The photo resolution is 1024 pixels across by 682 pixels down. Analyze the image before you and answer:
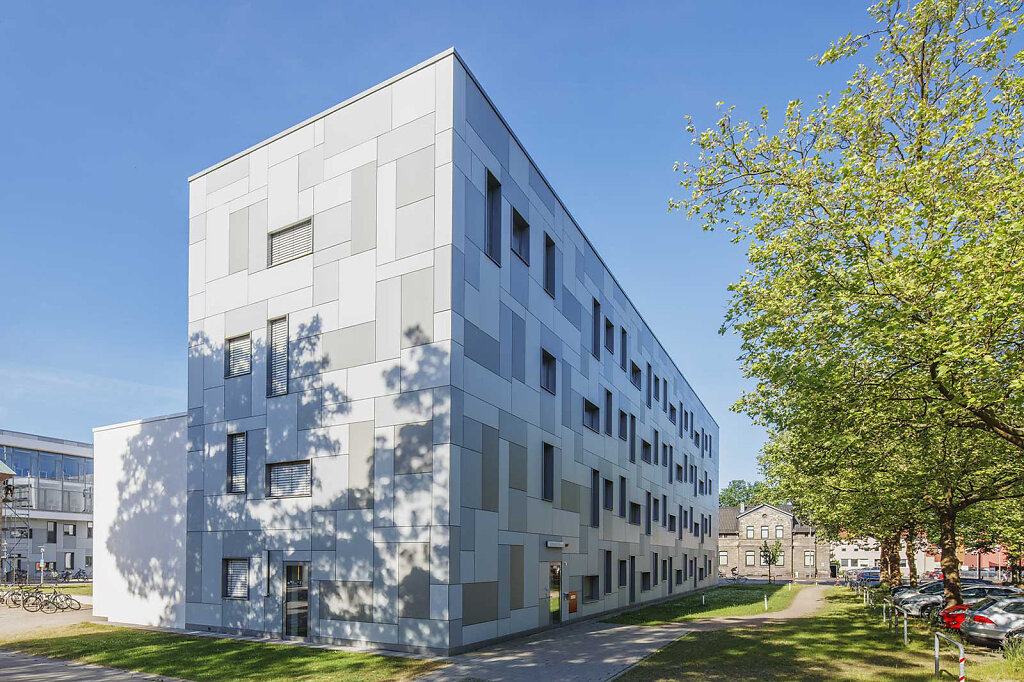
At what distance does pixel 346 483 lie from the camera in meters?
19.4

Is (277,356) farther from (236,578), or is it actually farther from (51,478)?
(51,478)

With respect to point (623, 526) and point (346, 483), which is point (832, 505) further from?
point (346, 483)

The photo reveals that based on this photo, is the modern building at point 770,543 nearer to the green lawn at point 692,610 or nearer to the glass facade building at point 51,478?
the green lawn at point 692,610

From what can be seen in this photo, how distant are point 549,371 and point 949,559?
50.5ft

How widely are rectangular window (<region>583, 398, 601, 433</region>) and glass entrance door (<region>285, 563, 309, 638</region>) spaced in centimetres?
1245

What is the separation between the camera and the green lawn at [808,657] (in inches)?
606

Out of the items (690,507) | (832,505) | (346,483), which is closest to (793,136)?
(346,483)

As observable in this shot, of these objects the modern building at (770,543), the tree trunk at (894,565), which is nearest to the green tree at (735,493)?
the modern building at (770,543)

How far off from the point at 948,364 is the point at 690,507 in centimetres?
4653

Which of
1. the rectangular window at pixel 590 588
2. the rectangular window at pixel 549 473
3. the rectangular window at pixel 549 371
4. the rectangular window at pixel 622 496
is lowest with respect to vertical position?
the rectangular window at pixel 590 588

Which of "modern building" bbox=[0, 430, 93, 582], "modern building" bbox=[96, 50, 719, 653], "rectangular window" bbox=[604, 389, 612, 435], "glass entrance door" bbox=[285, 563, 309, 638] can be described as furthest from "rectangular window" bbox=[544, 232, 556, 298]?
"modern building" bbox=[0, 430, 93, 582]

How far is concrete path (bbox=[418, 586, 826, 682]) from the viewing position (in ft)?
50.1

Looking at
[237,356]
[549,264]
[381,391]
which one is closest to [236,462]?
[237,356]

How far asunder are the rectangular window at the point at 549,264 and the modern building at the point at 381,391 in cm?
13
